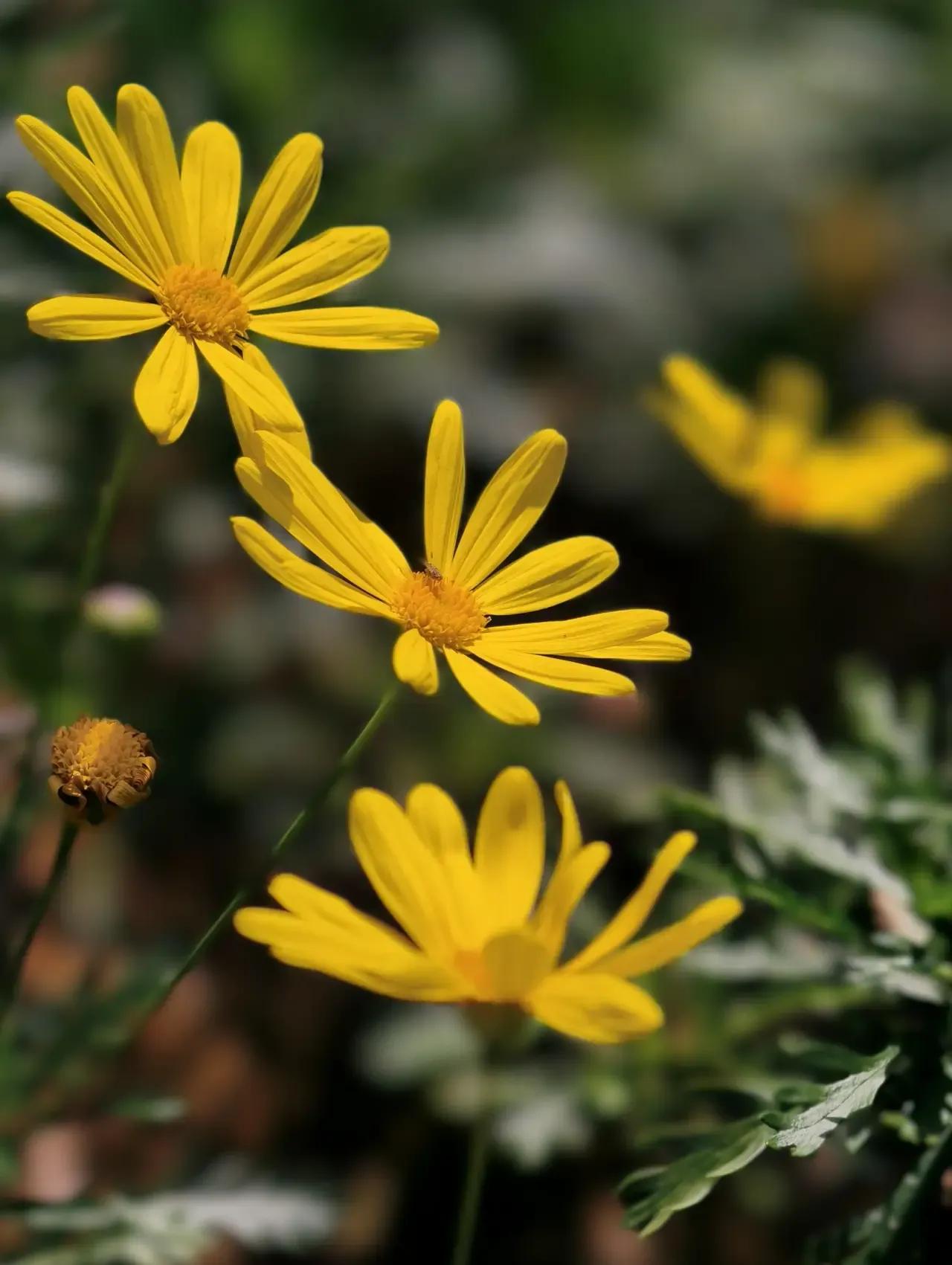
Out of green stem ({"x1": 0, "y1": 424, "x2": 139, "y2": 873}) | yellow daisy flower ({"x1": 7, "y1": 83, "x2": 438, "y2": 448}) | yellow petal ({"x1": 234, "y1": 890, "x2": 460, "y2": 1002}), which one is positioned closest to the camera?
yellow petal ({"x1": 234, "y1": 890, "x2": 460, "y2": 1002})

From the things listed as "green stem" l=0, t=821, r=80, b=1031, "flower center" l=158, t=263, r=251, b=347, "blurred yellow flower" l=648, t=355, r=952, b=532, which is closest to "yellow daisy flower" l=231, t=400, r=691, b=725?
"flower center" l=158, t=263, r=251, b=347

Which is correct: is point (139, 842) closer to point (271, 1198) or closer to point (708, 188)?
point (271, 1198)

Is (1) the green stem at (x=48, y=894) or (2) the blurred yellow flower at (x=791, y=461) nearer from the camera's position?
(1) the green stem at (x=48, y=894)

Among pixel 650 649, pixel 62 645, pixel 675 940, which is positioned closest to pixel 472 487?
pixel 62 645

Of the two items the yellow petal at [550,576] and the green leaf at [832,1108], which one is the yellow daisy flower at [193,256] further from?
the green leaf at [832,1108]

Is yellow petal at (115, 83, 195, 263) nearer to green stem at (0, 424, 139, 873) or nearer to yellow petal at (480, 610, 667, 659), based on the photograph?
green stem at (0, 424, 139, 873)

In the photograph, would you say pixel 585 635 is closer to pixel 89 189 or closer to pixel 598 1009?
pixel 598 1009

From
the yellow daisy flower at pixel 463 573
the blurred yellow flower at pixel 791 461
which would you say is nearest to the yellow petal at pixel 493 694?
the yellow daisy flower at pixel 463 573
